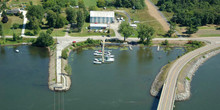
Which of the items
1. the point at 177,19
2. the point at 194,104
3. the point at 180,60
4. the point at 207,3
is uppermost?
the point at 207,3

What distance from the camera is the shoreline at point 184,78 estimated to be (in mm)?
62612

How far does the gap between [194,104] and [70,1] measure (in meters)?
85.0

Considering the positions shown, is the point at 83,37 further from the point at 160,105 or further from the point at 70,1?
the point at 160,105

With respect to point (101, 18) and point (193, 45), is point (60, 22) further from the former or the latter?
point (193, 45)

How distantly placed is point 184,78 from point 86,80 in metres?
26.4

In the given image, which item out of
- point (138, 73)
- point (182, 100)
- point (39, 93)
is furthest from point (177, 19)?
point (39, 93)

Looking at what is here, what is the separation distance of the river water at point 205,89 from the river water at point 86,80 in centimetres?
915

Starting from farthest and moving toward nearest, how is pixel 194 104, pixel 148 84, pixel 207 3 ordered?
1. pixel 207 3
2. pixel 148 84
3. pixel 194 104

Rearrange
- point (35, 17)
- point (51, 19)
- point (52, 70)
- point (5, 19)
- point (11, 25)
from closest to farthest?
point (52, 70), point (35, 17), point (51, 19), point (11, 25), point (5, 19)

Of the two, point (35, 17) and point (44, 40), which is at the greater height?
point (35, 17)

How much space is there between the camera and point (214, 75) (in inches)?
2940

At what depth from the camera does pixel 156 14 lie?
121 metres

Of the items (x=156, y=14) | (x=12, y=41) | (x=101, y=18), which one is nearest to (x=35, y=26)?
(x=12, y=41)

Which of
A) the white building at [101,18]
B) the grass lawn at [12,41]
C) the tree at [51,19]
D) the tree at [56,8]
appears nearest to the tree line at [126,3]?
the white building at [101,18]
